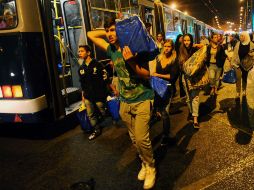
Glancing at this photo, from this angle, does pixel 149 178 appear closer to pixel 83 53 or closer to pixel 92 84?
pixel 92 84

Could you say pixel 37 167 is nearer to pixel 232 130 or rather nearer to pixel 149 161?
pixel 149 161

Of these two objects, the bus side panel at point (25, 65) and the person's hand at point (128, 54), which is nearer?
the person's hand at point (128, 54)

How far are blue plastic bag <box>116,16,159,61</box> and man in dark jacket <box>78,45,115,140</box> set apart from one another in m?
2.18

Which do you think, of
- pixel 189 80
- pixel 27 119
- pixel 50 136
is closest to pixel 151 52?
pixel 189 80

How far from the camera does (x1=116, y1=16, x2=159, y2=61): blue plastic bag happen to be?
304cm

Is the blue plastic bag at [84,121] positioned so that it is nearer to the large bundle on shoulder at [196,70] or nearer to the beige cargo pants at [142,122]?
the large bundle on shoulder at [196,70]

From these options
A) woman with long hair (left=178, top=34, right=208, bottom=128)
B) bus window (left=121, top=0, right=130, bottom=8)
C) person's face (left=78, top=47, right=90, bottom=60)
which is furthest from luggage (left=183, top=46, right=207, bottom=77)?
bus window (left=121, top=0, right=130, bottom=8)

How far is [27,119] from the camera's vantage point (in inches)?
199

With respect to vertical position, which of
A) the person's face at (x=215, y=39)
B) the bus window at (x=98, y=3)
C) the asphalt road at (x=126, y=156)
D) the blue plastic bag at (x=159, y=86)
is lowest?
the asphalt road at (x=126, y=156)

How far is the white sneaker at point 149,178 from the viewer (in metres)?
3.56

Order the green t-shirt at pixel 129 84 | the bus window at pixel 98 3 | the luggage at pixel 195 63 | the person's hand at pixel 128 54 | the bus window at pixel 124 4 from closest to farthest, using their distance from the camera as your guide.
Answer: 1. the person's hand at pixel 128 54
2. the green t-shirt at pixel 129 84
3. the luggage at pixel 195 63
4. the bus window at pixel 98 3
5. the bus window at pixel 124 4

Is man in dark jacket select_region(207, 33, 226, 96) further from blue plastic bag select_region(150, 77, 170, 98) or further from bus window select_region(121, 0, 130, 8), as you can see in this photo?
blue plastic bag select_region(150, 77, 170, 98)

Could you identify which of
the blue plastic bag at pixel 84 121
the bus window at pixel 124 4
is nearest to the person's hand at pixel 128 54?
the blue plastic bag at pixel 84 121

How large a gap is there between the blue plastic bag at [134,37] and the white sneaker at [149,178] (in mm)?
1454
